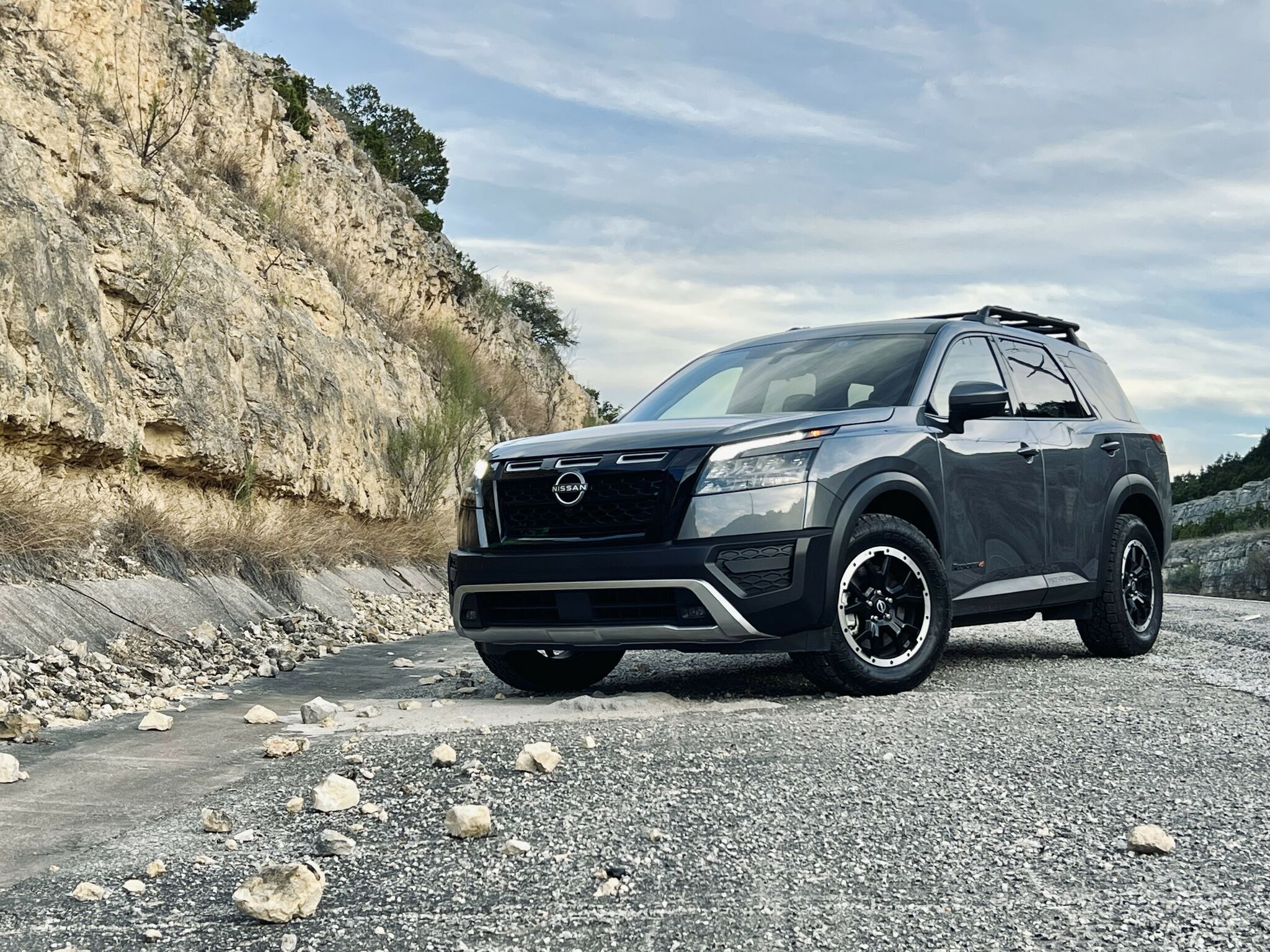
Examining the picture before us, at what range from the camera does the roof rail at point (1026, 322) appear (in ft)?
24.3

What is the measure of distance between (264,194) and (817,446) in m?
17.5

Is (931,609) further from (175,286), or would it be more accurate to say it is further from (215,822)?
(175,286)

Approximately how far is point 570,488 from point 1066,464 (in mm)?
3302

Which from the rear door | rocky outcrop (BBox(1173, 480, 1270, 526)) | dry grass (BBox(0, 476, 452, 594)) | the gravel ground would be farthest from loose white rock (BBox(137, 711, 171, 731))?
rocky outcrop (BBox(1173, 480, 1270, 526))

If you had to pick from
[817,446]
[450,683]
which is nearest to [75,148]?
[450,683]

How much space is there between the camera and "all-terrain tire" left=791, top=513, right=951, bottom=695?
18.6ft

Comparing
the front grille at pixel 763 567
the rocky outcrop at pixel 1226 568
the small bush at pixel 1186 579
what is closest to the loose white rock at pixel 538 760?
the front grille at pixel 763 567

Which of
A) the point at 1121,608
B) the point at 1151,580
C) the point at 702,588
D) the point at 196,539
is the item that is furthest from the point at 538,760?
the point at 196,539

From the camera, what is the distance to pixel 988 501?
673 cm

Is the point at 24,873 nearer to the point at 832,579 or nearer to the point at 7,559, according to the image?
the point at 832,579

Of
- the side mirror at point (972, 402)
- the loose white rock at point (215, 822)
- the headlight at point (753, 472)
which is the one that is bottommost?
the loose white rock at point (215, 822)

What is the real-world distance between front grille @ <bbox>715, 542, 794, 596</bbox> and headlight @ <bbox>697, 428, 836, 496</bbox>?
10.9 inches

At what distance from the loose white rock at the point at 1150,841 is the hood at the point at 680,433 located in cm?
261

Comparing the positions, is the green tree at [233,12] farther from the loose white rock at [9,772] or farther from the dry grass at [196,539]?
the loose white rock at [9,772]
